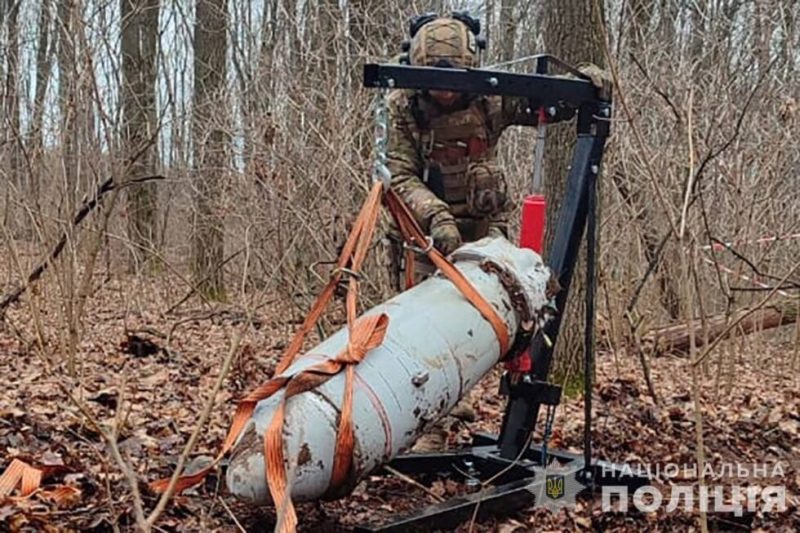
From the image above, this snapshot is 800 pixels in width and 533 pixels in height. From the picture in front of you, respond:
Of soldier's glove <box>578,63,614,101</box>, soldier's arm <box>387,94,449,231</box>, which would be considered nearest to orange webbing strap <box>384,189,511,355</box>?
soldier's arm <box>387,94,449,231</box>

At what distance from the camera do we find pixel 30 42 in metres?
7.04

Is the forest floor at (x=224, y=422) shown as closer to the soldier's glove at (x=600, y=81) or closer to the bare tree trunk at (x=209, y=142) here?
the bare tree trunk at (x=209, y=142)

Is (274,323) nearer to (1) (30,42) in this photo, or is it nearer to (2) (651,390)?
(1) (30,42)

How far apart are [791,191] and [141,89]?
6.99 meters

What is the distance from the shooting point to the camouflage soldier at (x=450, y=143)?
4.05 metres

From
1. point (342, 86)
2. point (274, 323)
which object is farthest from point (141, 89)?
point (342, 86)

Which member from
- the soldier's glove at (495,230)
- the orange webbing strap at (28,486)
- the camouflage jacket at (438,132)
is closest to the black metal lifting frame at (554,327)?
the camouflage jacket at (438,132)

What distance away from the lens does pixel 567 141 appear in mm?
5613

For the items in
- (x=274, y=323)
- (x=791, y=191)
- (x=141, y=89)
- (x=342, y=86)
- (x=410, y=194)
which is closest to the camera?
(x=410, y=194)

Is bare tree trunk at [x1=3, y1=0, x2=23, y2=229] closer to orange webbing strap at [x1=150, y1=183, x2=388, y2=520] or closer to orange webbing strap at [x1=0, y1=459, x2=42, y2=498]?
orange webbing strap at [x1=0, y1=459, x2=42, y2=498]

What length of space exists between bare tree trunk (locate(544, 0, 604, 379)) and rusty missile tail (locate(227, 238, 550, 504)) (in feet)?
6.27

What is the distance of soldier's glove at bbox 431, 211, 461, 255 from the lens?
4.00 meters

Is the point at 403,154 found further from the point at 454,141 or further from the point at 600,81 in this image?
the point at 600,81

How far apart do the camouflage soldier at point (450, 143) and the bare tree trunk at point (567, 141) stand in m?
1.11
